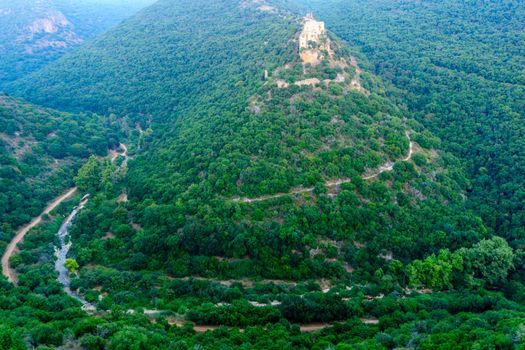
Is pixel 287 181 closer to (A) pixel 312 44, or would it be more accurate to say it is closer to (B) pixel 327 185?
(B) pixel 327 185

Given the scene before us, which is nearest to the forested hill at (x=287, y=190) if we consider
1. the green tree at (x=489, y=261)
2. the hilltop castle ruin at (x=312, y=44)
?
the hilltop castle ruin at (x=312, y=44)

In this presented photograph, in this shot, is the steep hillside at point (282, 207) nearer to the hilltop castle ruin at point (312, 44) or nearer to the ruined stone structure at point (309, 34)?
the hilltop castle ruin at point (312, 44)

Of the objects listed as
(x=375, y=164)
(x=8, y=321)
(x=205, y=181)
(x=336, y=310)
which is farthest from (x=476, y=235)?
(x=8, y=321)

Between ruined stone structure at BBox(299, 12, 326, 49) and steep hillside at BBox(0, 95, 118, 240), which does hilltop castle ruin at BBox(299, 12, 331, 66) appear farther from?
steep hillside at BBox(0, 95, 118, 240)

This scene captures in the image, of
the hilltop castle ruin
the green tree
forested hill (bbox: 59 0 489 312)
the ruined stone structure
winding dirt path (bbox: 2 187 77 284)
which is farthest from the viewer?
the ruined stone structure

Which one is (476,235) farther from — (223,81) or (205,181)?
(223,81)

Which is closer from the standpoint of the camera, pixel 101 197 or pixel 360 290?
pixel 360 290

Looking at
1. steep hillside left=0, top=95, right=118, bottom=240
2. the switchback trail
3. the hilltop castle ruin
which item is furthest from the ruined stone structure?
steep hillside left=0, top=95, right=118, bottom=240
